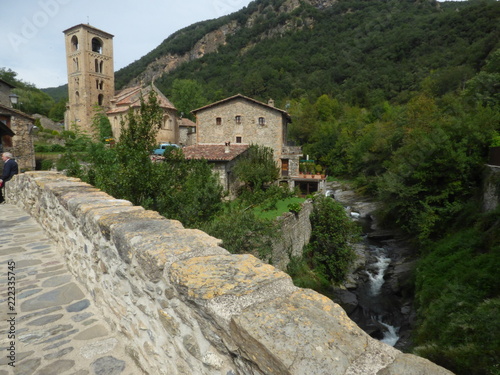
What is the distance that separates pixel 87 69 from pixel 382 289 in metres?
46.3

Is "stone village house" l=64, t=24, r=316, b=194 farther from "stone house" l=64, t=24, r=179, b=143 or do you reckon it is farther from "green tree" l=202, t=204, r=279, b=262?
"green tree" l=202, t=204, r=279, b=262

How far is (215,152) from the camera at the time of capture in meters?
21.6

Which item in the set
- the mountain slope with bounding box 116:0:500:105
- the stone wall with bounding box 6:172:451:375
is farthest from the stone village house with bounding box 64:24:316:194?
the mountain slope with bounding box 116:0:500:105

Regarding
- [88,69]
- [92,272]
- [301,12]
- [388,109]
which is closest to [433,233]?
[92,272]

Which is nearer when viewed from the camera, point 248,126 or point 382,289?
point 382,289

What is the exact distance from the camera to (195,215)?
28.7 ft

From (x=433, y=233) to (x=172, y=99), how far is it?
54034 mm

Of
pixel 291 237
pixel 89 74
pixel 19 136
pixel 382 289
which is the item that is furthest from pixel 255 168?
pixel 89 74

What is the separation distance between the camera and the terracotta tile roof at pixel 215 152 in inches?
798

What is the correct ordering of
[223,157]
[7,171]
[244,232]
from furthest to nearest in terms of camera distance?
[223,157] → [244,232] → [7,171]

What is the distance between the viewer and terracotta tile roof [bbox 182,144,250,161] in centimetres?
2028

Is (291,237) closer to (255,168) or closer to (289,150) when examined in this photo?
(255,168)

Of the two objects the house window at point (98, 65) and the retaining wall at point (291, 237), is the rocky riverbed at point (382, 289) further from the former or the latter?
the house window at point (98, 65)

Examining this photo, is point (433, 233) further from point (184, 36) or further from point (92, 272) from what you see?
point (184, 36)
